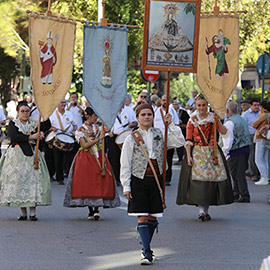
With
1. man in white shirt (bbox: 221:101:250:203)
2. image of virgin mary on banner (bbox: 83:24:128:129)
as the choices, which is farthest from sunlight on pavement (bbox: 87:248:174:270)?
man in white shirt (bbox: 221:101:250:203)

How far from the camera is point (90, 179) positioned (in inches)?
467

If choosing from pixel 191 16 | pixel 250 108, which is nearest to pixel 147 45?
pixel 191 16

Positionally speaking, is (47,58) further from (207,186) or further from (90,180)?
(207,186)

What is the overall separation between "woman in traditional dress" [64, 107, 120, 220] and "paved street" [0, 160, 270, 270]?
259 mm

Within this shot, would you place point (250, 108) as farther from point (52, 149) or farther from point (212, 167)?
point (212, 167)

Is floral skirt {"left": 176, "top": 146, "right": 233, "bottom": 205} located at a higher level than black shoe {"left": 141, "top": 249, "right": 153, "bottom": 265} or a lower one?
higher

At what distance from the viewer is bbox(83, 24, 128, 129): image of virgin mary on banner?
1159 cm

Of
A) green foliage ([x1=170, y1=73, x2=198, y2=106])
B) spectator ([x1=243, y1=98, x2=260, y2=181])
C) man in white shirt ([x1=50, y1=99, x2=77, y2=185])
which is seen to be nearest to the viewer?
man in white shirt ([x1=50, y1=99, x2=77, y2=185])

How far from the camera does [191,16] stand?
1013cm

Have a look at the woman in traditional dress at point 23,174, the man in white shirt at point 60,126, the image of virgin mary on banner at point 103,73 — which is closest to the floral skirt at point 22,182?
the woman in traditional dress at point 23,174

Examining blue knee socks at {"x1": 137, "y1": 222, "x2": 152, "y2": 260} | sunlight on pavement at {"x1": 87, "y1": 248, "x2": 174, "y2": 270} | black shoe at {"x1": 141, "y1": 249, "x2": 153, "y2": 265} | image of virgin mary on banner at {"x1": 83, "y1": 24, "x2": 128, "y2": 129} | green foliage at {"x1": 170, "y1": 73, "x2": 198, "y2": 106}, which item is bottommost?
sunlight on pavement at {"x1": 87, "y1": 248, "x2": 174, "y2": 270}

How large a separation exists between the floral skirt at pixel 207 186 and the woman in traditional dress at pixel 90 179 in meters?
1.03

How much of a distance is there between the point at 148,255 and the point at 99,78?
3795 millimetres

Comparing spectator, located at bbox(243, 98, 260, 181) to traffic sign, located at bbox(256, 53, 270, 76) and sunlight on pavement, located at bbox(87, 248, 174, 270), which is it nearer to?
Result: traffic sign, located at bbox(256, 53, 270, 76)
